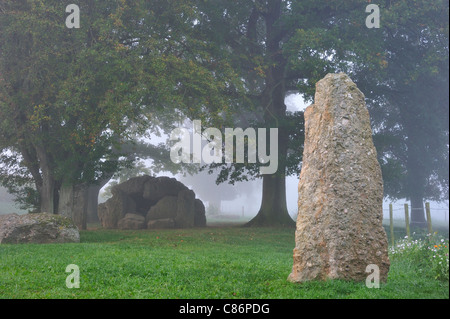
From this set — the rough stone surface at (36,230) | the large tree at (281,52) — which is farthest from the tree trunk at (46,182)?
the large tree at (281,52)

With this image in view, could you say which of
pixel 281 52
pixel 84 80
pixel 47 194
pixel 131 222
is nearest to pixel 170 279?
pixel 84 80

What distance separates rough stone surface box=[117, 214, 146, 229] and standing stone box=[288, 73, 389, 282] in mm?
17859

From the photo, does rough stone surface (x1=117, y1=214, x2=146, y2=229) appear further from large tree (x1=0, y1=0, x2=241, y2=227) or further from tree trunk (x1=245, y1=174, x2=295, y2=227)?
tree trunk (x1=245, y1=174, x2=295, y2=227)

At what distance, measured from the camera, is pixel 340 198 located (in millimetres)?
7836

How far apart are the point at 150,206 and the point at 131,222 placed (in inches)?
123

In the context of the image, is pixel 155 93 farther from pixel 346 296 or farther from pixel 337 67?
pixel 346 296

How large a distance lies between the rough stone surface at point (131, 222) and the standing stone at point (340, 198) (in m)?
17.9

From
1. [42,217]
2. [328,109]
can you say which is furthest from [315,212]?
[42,217]

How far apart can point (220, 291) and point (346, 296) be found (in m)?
2.12

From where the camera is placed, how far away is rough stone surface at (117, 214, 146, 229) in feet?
81.7

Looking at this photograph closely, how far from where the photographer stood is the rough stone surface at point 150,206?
25734 mm

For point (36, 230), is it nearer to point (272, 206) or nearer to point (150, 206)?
point (150, 206)

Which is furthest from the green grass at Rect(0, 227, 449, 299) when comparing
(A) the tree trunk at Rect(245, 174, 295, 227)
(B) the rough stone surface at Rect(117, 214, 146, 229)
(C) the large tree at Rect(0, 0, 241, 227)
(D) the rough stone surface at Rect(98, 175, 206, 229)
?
(A) the tree trunk at Rect(245, 174, 295, 227)

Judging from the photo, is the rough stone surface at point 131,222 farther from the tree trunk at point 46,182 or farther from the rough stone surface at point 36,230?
the rough stone surface at point 36,230
